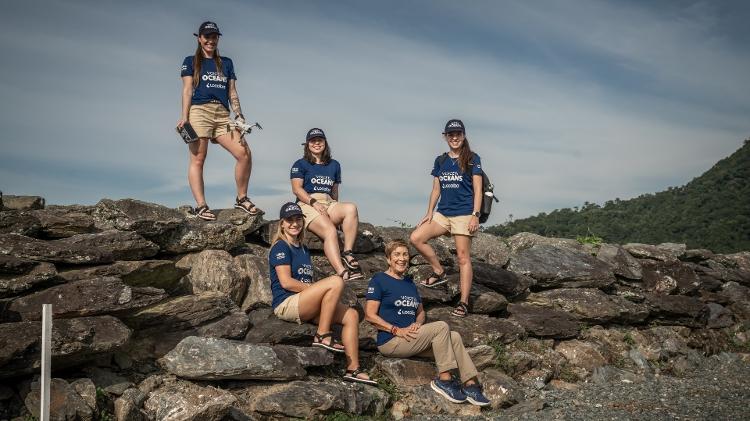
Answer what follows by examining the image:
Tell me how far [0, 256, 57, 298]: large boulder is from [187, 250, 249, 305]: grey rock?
A: 1.99 meters

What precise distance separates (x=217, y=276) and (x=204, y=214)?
1476 mm

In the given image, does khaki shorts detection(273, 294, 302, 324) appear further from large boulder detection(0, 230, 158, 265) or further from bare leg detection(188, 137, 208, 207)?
bare leg detection(188, 137, 208, 207)

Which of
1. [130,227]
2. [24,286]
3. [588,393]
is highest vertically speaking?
[130,227]

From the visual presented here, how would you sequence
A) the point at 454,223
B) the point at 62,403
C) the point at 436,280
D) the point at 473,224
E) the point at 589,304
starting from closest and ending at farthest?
the point at 62,403 < the point at 473,224 < the point at 454,223 < the point at 436,280 < the point at 589,304

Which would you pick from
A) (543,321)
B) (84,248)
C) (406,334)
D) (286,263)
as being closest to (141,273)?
(84,248)

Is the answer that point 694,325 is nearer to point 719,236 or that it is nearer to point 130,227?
point 130,227

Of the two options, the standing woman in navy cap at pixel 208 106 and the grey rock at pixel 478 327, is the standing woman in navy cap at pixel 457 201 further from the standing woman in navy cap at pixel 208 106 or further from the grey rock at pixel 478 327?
the standing woman in navy cap at pixel 208 106

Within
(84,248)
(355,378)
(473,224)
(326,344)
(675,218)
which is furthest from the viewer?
(675,218)

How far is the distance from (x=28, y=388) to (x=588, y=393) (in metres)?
7.49

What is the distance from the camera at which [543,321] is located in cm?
1192

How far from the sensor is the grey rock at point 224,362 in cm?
780

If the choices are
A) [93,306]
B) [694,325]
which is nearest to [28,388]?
[93,306]

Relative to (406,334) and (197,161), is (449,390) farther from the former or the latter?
(197,161)

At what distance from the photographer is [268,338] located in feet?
28.7
